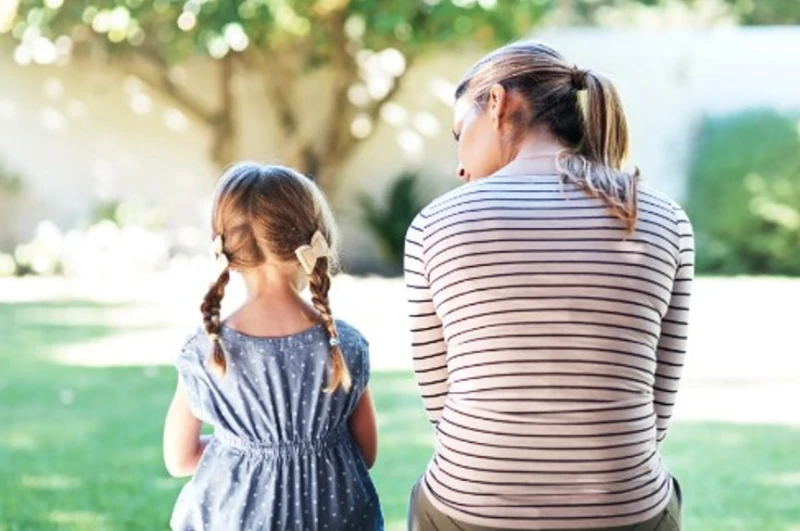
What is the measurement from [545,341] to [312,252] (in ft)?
1.83

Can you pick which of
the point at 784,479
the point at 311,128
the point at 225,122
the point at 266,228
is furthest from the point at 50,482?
the point at 311,128

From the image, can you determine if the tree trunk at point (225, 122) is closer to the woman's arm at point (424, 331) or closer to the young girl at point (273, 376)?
the young girl at point (273, 376)

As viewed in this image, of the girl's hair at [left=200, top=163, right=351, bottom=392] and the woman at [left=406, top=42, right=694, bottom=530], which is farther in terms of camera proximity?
the girl's hair at [left=200, top=163, right=351, bottom=392]

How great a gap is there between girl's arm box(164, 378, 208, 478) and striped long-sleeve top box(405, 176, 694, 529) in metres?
0.60

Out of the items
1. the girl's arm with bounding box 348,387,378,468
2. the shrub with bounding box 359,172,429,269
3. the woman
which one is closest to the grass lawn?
the girl's arm with bounding box 348,387,378,468

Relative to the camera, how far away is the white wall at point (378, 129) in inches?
556

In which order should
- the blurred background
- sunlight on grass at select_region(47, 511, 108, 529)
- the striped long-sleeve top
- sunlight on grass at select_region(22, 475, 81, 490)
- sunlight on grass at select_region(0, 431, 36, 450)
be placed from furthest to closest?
the blurred background
sunlight on grass at select_region(0, 431, 36, 450)
sunlight on grass at select_region(22, 475, 81, 490)
sunlight on grass at select_region(47, 511, 108, 529)
the striped long-sleeve top

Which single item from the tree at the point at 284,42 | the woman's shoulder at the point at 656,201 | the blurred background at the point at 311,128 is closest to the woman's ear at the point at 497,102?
the woman's shoulder at the point at 656,201

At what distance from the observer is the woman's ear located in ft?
8.13

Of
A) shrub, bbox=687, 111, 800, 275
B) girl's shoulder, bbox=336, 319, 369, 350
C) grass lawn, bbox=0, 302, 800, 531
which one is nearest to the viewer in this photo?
girl's shoulder, bbox=336, 319, 369, 350

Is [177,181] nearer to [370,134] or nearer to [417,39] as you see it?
[370,134]

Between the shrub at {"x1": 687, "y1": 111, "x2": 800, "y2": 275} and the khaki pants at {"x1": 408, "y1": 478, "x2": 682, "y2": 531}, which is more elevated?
the khaki pants at {"x1": 408, "y1": 478, "x2": 682, "y2": 531}

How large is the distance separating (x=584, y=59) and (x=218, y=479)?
11990 millimetres

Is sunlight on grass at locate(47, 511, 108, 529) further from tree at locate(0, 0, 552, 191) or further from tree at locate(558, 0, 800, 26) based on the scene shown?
tree at locate(558, 0, 800, 26)
